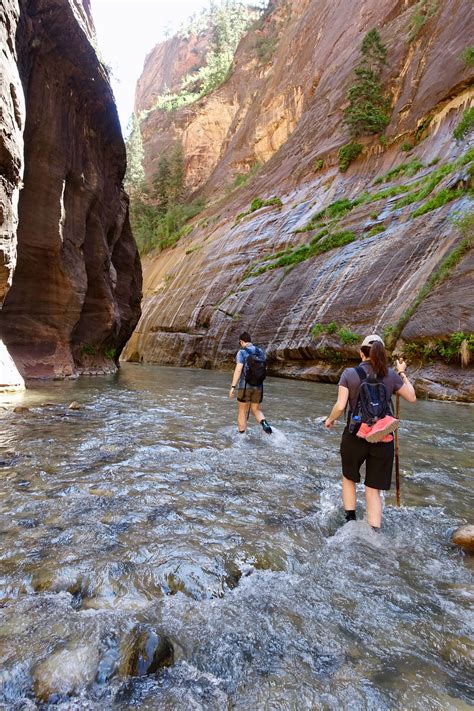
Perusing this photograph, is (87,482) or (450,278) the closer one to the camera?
(87,482)

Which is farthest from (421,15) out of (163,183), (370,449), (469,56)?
(370,449)

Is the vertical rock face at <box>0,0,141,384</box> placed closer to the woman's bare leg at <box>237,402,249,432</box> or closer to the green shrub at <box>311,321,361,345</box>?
the woman's bare leg at <box>237,402,249,432</box>

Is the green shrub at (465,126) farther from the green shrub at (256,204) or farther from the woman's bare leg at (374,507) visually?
the woman's bare leg at (374,507)

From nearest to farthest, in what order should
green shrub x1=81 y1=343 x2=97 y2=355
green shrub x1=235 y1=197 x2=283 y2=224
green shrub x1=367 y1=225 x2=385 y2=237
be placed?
green shrub x1=367 y1=225 x2=385 y2=237 → green shrub x1=81 y1=343 x2=97 y2=355 → green shrub x1=235 y1=197 x2=283 y2=224

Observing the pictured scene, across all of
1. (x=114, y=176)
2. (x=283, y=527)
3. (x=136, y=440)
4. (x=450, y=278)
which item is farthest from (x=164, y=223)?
(x=283, y=527)

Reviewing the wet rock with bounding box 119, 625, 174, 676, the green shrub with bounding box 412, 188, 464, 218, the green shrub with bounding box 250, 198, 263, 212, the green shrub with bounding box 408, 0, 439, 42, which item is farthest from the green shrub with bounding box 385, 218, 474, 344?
the green shrub with bounding box 408, 0, 439, 42

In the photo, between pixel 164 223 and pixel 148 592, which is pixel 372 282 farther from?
pixel 164 223

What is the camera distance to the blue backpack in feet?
24.8

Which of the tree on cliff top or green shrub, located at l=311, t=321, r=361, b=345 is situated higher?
the tree on cliff top

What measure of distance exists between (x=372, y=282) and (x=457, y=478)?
43.8ft

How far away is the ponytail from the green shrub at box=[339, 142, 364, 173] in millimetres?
26519

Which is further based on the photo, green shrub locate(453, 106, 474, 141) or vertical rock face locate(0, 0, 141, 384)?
green shrub locate(453, 106, 474, 141)

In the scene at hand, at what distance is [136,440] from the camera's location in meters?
6.38

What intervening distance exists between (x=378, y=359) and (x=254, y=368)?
12.9ft
